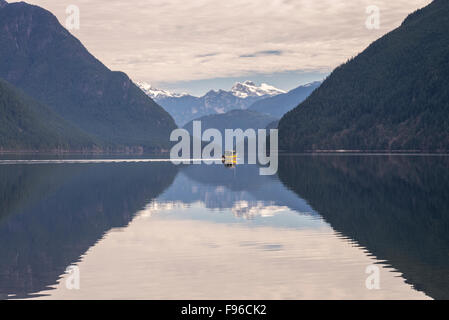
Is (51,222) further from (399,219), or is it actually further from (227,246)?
(399,219)

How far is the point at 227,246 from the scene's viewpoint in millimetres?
48219

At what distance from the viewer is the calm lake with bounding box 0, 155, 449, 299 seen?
1389 inches

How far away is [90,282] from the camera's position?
36.5m

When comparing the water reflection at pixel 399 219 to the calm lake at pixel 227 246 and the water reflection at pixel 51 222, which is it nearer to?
the calm lake at pixel 227 246

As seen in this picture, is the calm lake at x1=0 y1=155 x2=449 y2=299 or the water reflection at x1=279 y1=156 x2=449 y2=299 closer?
the calm lake at x1=0 y1=155 x2=449 y2=299

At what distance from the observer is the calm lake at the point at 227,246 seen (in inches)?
1389

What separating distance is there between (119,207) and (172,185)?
3911 cm

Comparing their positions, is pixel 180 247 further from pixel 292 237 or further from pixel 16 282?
pixel 16 282

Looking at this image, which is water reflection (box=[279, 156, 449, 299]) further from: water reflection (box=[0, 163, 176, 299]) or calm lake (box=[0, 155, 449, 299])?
water reflection (box=[0, 163, 176, 299])

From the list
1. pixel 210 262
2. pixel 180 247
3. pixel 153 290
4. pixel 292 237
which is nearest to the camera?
pixel 153 290

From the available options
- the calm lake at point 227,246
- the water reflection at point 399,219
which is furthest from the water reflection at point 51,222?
the water reflection at point 399,219

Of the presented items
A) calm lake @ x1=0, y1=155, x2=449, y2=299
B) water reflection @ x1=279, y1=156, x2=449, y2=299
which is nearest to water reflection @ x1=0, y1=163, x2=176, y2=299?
calm lake @ x1=0, y1=155, x2=449, y2=299

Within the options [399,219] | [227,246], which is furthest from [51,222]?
[399,219]
